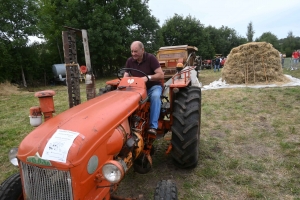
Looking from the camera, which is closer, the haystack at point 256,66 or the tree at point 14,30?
the haystack at point 256,66

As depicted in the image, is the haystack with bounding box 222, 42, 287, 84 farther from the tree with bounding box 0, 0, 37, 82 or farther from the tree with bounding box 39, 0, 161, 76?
the tree with bounding box 0, 0, 37, 82

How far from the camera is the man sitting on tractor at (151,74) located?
2930 mm

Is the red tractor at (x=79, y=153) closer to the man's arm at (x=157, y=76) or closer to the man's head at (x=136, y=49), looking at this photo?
the man's arm at (x=157, y=76)

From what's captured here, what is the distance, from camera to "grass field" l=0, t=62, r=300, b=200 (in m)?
2.84

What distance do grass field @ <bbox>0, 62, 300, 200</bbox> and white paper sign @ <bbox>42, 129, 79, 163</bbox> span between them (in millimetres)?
1543

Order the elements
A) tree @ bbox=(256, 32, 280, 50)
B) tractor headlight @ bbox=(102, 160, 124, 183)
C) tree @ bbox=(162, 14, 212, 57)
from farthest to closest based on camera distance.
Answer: tree @ bbox=(256, 32, 280, 50)
tree @ bbox=(162, 14, 212, 57)
tractor headlight @ bbox=(102, 160, 124, 183)

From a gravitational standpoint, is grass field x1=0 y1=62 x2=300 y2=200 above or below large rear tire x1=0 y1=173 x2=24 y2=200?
below

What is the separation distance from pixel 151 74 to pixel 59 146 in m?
2.06

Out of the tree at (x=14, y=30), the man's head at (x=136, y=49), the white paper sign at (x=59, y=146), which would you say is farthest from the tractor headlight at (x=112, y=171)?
the tree at (x=14, y=30)

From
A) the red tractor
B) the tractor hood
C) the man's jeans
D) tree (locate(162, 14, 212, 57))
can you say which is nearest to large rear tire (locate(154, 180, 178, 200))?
the red tractor

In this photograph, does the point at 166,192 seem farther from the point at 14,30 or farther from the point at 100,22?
the point at 100,22

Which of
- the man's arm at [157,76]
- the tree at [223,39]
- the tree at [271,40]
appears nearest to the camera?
the man's arm at [157,76]

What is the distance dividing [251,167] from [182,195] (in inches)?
47.4

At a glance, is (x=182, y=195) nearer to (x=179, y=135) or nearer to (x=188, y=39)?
(x=179, y=135)
